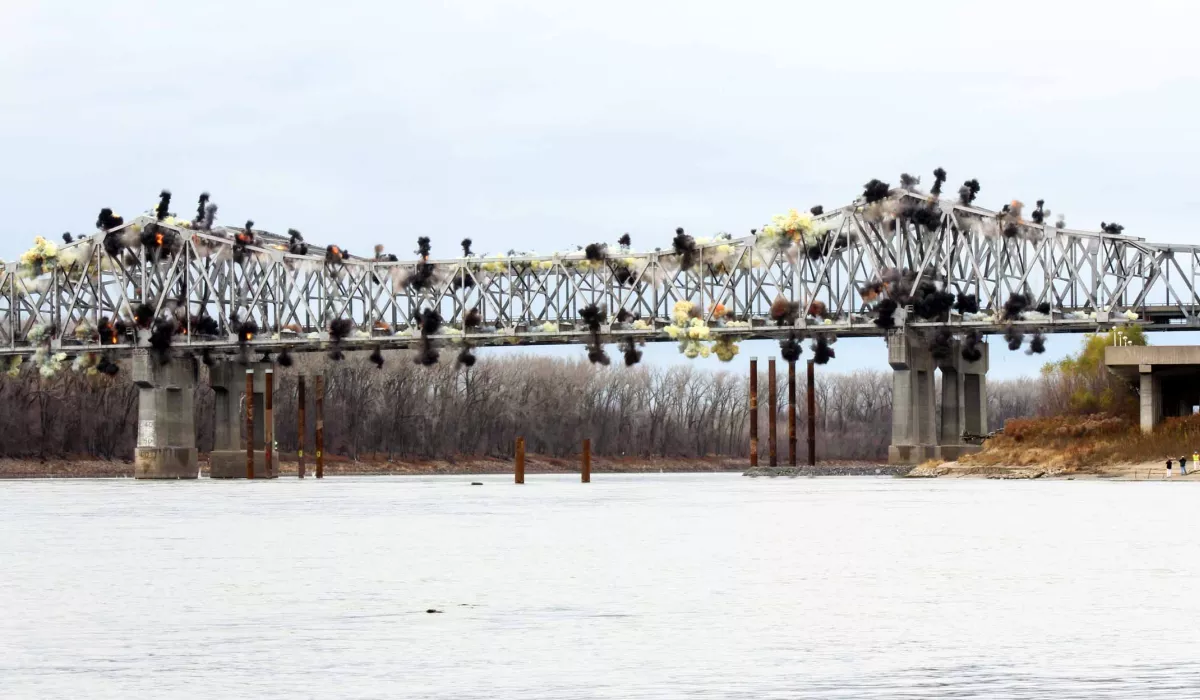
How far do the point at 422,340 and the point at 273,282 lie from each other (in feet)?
51.8

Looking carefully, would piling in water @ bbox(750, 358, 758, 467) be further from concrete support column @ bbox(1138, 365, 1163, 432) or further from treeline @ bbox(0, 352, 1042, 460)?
treeline @ bbox(0, 352, 1042, 460)

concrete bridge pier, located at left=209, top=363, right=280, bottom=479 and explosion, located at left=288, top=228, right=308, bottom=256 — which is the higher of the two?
explosion, located at left=288, top=228, right=308, bottom=256

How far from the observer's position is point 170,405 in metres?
135

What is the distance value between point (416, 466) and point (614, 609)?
145324mm

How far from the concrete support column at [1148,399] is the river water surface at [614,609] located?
1340 inches

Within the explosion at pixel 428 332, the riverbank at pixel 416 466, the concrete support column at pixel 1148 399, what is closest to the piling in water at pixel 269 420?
the explosion at pixel 428 332

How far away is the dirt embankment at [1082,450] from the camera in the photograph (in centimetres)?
7931

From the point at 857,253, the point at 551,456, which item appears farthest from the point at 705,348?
the point at 551,456

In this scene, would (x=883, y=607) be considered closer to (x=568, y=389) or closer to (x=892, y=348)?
(x=892, y=348)

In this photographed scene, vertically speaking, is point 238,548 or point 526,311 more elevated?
point 526,311

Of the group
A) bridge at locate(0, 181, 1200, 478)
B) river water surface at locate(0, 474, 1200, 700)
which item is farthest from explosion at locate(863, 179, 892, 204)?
river water surface at locate(0, 474, 1200, 700)

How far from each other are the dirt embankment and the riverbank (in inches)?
2513

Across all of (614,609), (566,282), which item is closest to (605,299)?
(566,282)

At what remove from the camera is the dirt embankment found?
79.3 meters
